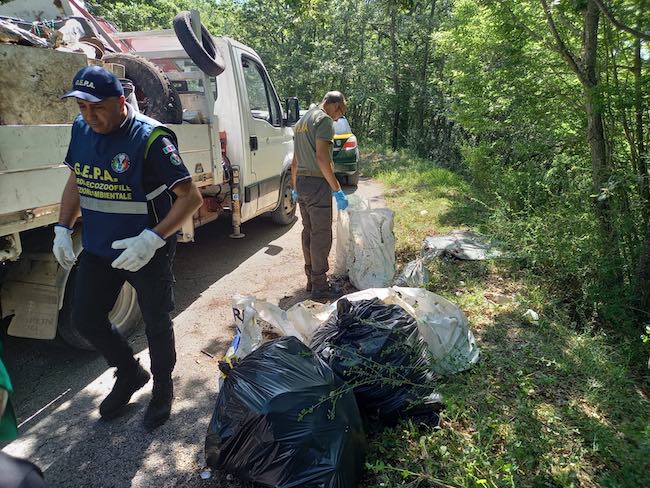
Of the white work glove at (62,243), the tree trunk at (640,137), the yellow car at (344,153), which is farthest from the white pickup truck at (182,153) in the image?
the tree trunk at (640,137)

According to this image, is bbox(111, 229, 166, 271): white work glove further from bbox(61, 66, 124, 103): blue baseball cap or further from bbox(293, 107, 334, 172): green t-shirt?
bbox(293, 107, 334, 172): green t-shirt

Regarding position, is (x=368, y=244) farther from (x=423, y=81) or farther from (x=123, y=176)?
(x=423, y=81)

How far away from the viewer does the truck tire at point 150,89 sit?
3.65 m

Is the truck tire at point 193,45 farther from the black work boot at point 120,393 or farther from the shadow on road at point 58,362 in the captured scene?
the black work boot at point 120,393

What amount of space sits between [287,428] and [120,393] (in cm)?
130

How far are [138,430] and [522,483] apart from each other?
6.64ft

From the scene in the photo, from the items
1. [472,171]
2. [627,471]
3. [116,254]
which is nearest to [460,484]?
[627,471]

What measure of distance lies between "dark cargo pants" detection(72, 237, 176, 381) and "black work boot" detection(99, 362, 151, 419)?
0.12 meters

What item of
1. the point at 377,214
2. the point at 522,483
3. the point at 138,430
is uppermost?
the point at 377,214

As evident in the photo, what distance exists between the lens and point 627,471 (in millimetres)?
1815

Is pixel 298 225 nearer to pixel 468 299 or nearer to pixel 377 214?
pixel 377 214

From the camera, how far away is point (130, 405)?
2723 mm

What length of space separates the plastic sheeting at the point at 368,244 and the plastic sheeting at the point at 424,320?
42.1 inches

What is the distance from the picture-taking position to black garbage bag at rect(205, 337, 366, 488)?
1.84 m
